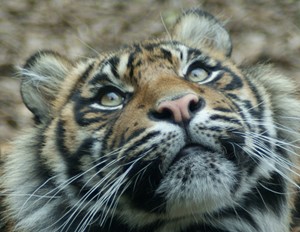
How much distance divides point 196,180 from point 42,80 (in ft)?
4.52

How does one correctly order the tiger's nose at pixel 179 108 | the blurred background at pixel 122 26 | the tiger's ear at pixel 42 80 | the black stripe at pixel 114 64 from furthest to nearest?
the blurred background at pixel 122 26 → the tiger's ear at pixel 42 80 → the black stripe at pixel 114 64 → the tiger's nose at pixel 179 108

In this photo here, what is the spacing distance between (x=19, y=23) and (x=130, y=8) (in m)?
1.13

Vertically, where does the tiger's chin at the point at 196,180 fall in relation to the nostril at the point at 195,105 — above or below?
below

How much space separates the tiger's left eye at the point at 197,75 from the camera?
3.11 m

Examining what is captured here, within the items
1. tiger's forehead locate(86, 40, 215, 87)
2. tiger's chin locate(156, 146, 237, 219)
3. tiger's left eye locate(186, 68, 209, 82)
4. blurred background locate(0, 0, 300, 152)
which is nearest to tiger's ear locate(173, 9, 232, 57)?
tiger's forehead locate(86, 40, 215, 87)

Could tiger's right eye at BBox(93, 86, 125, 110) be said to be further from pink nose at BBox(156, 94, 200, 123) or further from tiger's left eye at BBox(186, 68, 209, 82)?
pink nose at BBox(156, 94, 200, 123)

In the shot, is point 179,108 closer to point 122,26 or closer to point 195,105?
point 195,105

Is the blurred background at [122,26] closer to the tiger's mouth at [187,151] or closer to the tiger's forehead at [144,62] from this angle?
the tiger's forehead at [144,62]

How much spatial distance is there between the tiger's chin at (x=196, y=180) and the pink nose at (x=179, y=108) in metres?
0.13

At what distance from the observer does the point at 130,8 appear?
6340mm

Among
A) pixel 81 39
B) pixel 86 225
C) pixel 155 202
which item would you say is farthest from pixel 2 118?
pixel 155 202

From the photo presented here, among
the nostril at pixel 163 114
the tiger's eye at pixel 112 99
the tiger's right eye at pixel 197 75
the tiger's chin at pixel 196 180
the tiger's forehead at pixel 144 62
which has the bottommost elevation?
the tiger's chin at pixel 196 180

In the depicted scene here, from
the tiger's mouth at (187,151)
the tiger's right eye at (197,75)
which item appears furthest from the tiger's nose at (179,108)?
the tiger's right eye at (197,75)

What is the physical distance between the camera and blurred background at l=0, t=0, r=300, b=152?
5.72 metres
